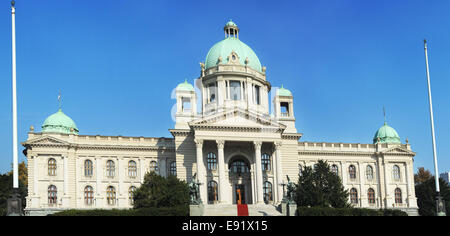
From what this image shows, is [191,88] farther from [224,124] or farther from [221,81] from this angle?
[224,124]

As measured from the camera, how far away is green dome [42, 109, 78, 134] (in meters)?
65.8

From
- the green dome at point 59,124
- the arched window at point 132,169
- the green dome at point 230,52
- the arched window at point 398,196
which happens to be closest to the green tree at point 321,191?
the green dome at point 230,52

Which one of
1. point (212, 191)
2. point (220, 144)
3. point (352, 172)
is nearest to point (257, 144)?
point (220, 144)

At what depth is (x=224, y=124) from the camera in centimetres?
6094

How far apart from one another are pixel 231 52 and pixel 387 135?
3010 centimetres

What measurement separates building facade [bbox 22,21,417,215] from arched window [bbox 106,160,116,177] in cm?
14

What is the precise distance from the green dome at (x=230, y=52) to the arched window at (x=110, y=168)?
820 inches

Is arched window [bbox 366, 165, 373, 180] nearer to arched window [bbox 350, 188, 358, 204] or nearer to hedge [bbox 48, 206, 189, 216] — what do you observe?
arched window [bbox 350, 188, 358, 204]

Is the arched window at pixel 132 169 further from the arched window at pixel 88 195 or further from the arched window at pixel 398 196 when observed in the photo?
the arched window at pixel 398 196

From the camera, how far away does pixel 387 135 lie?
Answer: 80.2 meters

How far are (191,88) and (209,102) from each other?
345cm

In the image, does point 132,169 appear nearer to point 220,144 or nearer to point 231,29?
point 220,144

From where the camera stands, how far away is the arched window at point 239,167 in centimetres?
6662
